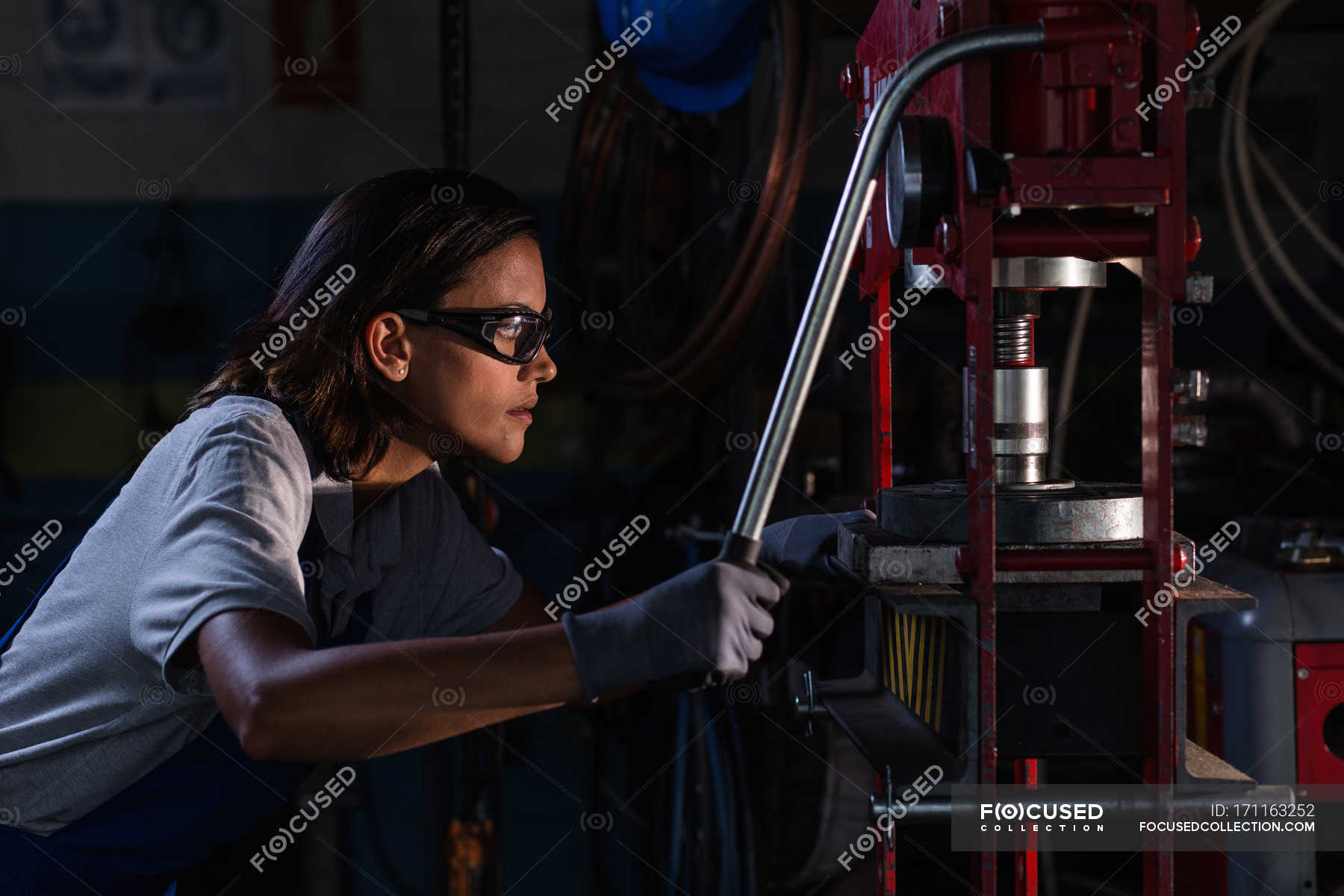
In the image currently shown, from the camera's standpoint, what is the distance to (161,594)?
1021 mm

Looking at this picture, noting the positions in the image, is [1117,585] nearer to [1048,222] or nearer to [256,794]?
[1048,222]

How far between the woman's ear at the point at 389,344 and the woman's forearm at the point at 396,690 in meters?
0.48

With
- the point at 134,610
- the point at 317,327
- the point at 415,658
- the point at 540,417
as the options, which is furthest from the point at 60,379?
the point at 415,658

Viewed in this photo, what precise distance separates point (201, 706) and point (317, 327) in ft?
1.49

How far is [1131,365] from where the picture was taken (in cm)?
296

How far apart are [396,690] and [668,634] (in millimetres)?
232
